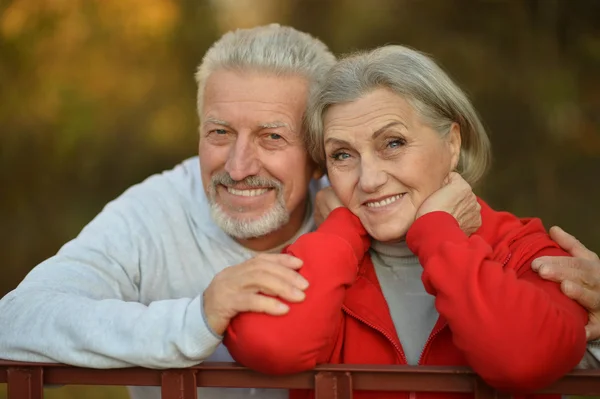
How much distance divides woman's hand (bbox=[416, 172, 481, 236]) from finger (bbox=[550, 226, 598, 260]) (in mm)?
192

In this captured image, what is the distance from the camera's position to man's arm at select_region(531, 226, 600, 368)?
1852mm

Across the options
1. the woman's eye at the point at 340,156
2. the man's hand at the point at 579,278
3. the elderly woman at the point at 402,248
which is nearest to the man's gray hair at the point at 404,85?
the elderly woman at the point at 402,248

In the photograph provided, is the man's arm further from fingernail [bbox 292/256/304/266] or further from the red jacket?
fingernail [bbox 292/256/304/266]

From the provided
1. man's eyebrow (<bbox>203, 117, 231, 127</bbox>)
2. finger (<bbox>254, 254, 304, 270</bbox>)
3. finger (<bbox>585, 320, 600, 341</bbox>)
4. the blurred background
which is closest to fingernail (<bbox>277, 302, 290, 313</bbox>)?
finger (<bbox>254, 254, 304, 270</bbox>)

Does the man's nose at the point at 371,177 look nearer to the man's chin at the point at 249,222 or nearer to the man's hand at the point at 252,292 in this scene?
the man's hand at the point at 252,292

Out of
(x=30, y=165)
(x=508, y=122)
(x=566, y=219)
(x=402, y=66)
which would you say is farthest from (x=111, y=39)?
(x=402, y=66)

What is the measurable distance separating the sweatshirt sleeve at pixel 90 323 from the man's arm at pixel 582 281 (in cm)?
76

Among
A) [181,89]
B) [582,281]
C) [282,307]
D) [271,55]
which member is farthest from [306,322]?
[181,89]

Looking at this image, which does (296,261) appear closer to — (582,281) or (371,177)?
(371,177)

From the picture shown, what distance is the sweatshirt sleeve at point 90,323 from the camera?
5.97 ft

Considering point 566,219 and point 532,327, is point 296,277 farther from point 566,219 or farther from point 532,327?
point 566,219

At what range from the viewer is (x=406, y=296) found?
7.25 feet

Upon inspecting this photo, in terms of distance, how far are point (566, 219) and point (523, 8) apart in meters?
1.31

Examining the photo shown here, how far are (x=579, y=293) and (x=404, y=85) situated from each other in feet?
2.21
